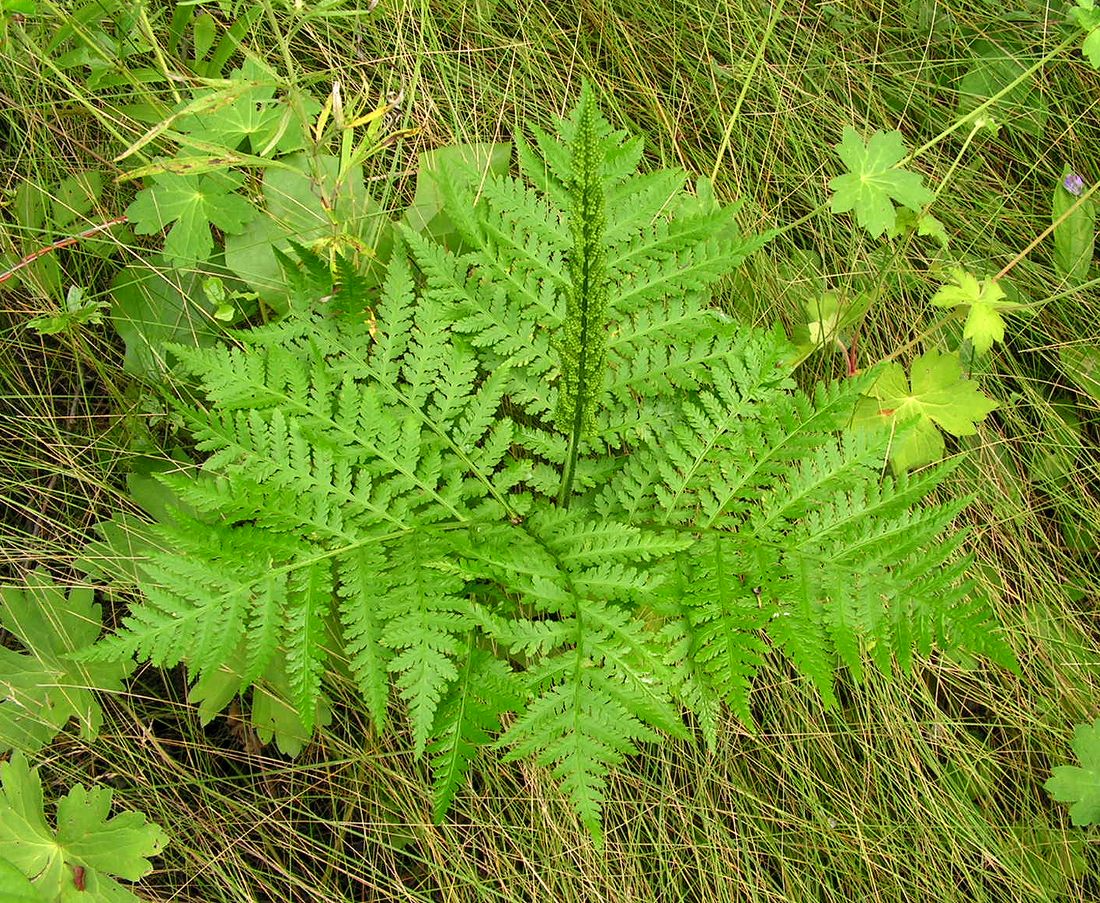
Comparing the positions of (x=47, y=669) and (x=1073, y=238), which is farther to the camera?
(x=1073, y=238)

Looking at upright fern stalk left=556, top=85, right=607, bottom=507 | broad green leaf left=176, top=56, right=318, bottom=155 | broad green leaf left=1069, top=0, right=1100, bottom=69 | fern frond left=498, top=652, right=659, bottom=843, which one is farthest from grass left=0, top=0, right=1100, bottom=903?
upright fern stalk left=556, top=85, right=607, bottom=507

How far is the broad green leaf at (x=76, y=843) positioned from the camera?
1933mm

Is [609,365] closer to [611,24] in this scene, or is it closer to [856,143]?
[856,143]

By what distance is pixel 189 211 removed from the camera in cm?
218

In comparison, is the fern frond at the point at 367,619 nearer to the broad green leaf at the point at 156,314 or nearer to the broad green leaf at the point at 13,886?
the broad green leaf at the point at 13,886

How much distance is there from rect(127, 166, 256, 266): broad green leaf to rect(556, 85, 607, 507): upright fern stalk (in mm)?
1162

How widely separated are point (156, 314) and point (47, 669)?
888mm

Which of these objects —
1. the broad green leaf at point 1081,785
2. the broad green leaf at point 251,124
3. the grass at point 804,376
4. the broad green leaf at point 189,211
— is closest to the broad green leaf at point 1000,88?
the grass at point 804,376

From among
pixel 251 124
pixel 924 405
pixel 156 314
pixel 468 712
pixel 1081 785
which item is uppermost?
pixel 924 405

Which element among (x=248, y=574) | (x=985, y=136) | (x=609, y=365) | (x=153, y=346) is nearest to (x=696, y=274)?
(x=609, y=365)

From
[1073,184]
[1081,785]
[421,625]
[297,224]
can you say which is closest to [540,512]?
[421,625]

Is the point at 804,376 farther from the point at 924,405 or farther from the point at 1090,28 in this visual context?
the point at 1090,28

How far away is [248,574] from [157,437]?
0.83 m

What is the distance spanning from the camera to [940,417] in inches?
93.7
